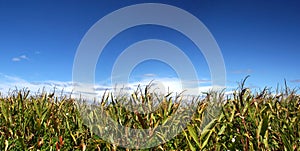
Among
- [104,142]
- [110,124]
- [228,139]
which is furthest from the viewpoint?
[110,124]

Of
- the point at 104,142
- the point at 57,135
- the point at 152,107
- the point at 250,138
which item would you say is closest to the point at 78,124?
the point at 57,135

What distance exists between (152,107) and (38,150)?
154 cm

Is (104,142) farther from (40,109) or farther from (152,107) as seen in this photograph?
(40,109)

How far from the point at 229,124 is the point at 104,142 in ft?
4.71

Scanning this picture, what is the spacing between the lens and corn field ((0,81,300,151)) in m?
3.37

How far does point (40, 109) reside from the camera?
4.71m

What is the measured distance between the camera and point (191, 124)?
4102 mm

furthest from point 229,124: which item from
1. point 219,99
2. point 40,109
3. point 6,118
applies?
point 6,118

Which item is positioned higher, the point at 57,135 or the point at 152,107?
→ the point at 152,107

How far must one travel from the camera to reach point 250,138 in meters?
3.34

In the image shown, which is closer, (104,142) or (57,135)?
(104,142)

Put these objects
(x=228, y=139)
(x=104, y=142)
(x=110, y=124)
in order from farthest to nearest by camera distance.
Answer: (x=110, y=124) → (x=104, y=142) → (x=228, y=139)

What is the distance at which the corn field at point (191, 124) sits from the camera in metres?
3.37

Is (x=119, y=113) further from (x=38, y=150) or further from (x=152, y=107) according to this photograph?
(x=38, y=150)
